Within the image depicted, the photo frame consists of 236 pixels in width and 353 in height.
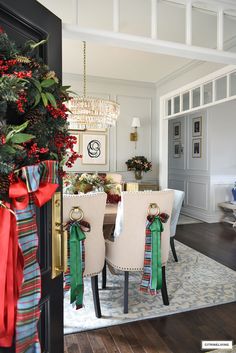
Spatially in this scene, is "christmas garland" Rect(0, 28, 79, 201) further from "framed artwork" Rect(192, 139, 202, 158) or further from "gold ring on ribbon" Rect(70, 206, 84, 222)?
"framed artwork" Rect(192, 139, 202, 158)

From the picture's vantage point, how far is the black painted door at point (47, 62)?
3.78ft

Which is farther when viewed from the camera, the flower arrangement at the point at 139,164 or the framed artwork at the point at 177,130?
the framed artwork at the point at 177,130

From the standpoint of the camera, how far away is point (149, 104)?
601cm

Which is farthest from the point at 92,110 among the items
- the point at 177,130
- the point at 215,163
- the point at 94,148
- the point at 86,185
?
the point at 177,130

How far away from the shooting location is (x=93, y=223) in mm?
2160

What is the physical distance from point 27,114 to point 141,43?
1307mm

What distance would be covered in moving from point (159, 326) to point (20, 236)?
1645 millimetres

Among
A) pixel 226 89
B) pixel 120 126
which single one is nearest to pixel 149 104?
pixel 120 126

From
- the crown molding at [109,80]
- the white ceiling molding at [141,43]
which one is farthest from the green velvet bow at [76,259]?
the crown molding at [109,80]

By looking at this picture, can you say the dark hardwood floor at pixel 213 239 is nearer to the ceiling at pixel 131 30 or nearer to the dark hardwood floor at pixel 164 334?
the dark hardwood floor at pixel 164 334

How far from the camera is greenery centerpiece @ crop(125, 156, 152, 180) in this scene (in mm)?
5574

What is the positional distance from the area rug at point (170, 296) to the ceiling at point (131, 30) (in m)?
2.27

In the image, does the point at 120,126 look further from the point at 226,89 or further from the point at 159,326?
the point at 159,326

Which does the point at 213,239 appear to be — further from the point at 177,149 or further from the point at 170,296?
the point at 177,149
